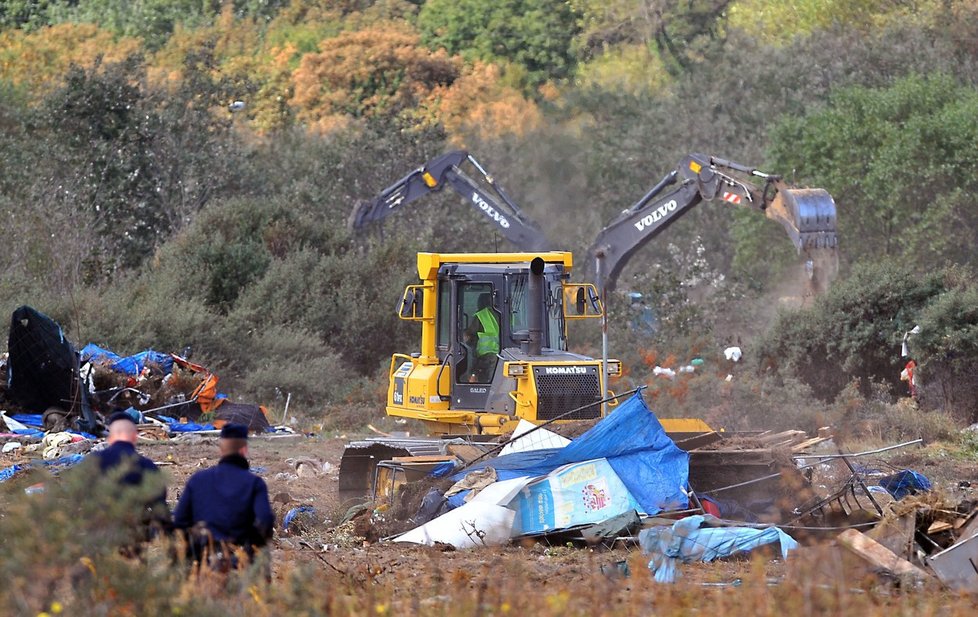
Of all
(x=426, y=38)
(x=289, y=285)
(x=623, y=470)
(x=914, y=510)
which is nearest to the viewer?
(x=914, y=510)

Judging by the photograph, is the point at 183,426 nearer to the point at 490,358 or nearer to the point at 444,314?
the point at 444,314

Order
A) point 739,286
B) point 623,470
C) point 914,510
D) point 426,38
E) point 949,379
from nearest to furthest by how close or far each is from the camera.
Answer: point 914,510 → point 623,470 → point 949,379 → point 739,286 → point 426,38

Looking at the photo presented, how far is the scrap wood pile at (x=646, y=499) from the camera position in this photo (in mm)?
10523

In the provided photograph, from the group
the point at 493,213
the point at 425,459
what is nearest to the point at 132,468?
the point at 425,459

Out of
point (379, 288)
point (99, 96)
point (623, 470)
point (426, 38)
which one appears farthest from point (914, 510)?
point (426, 38)

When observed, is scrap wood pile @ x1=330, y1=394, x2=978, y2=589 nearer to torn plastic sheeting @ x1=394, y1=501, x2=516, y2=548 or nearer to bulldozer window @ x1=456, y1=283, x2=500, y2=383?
torn plastic sheeting @ x1=394, y1=501, x2=516, y2=548

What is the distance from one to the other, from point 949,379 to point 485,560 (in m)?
12.9

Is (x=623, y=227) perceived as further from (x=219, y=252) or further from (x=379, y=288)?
(x=219, y=252)

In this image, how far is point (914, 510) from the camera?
10148 mm

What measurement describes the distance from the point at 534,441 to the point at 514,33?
38285 millimetres

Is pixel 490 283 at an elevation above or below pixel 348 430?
above

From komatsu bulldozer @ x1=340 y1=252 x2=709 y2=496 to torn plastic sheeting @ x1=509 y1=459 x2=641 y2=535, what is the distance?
7.47 ft

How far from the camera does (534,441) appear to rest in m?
12.5

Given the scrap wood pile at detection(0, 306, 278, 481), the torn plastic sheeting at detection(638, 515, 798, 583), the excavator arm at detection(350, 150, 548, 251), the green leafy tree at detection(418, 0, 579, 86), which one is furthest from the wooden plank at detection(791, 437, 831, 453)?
the green leafy tree at detection(418, 0, 579, 86)
